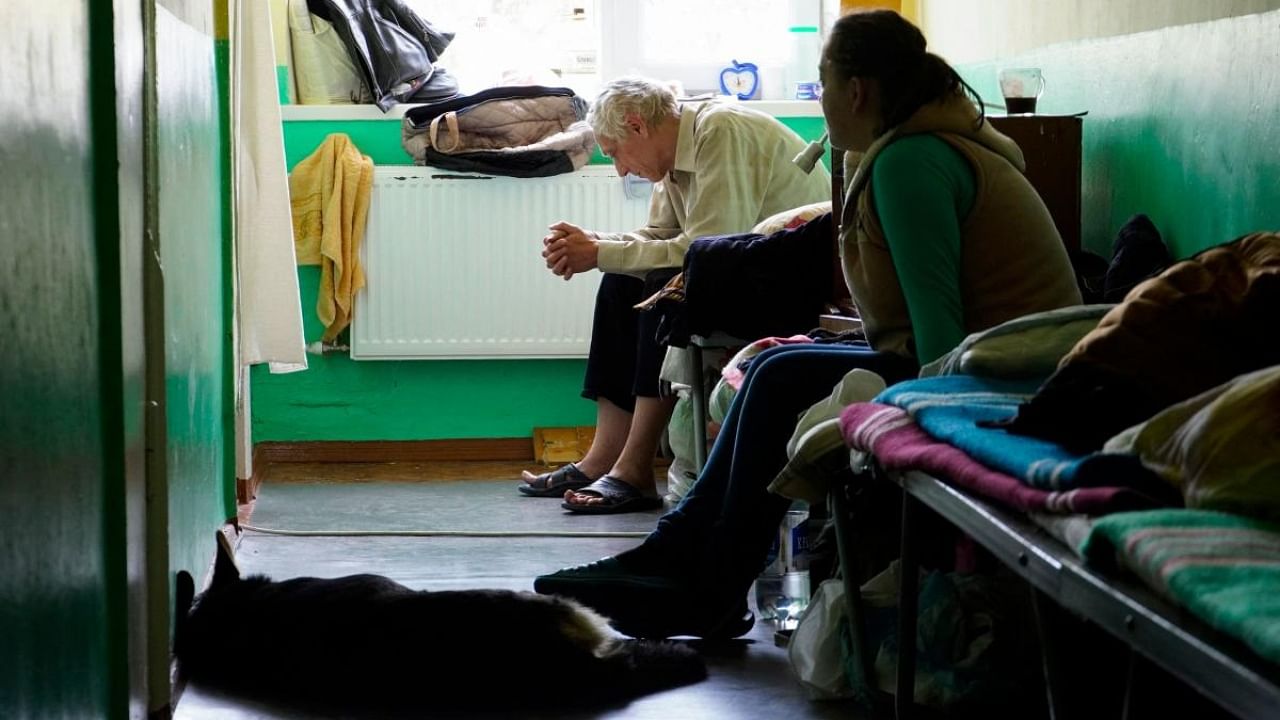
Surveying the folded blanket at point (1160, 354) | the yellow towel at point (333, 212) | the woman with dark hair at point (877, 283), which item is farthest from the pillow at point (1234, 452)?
the yellow towel at point (333, 212)

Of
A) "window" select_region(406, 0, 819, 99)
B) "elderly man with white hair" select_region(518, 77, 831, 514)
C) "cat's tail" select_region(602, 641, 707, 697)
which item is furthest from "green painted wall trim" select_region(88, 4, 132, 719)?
"window" select_region(406, 0, 819, 99)

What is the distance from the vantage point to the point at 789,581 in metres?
3.07

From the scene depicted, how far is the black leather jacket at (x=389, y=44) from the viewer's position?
5.00 m

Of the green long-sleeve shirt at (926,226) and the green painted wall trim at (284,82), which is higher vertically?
the green painted wall trim at (284,82)

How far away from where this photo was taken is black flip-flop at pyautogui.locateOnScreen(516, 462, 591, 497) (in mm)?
4609

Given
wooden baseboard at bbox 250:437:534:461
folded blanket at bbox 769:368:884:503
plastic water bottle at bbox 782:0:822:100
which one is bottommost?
wooden baseboard at bbox 250:437:534:461

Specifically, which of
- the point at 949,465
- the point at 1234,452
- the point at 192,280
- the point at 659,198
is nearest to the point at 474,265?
the point at 659,198

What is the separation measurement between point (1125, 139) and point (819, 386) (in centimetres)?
91

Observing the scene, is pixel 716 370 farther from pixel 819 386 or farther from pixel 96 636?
pixel 96 636

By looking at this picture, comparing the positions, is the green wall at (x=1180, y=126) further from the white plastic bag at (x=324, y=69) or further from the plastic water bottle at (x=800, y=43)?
the white plastic bag at (x=324, y=69)

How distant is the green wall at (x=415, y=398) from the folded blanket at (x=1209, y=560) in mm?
4197

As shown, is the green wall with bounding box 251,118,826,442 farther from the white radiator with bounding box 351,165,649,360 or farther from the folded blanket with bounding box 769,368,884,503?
the folded blanket with bounding box 769,368,884,503

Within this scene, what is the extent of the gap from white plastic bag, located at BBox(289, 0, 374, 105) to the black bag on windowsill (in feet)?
0.76

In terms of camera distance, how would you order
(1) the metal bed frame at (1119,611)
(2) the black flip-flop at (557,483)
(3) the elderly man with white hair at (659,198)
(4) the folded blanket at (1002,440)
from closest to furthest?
(1) the metal bed frame at (1119,611)
(4) the folded blanket at (1002,440)
(3) the elderly man with white hair at (659,198)
(2) the black flip-flop at (557,483)
